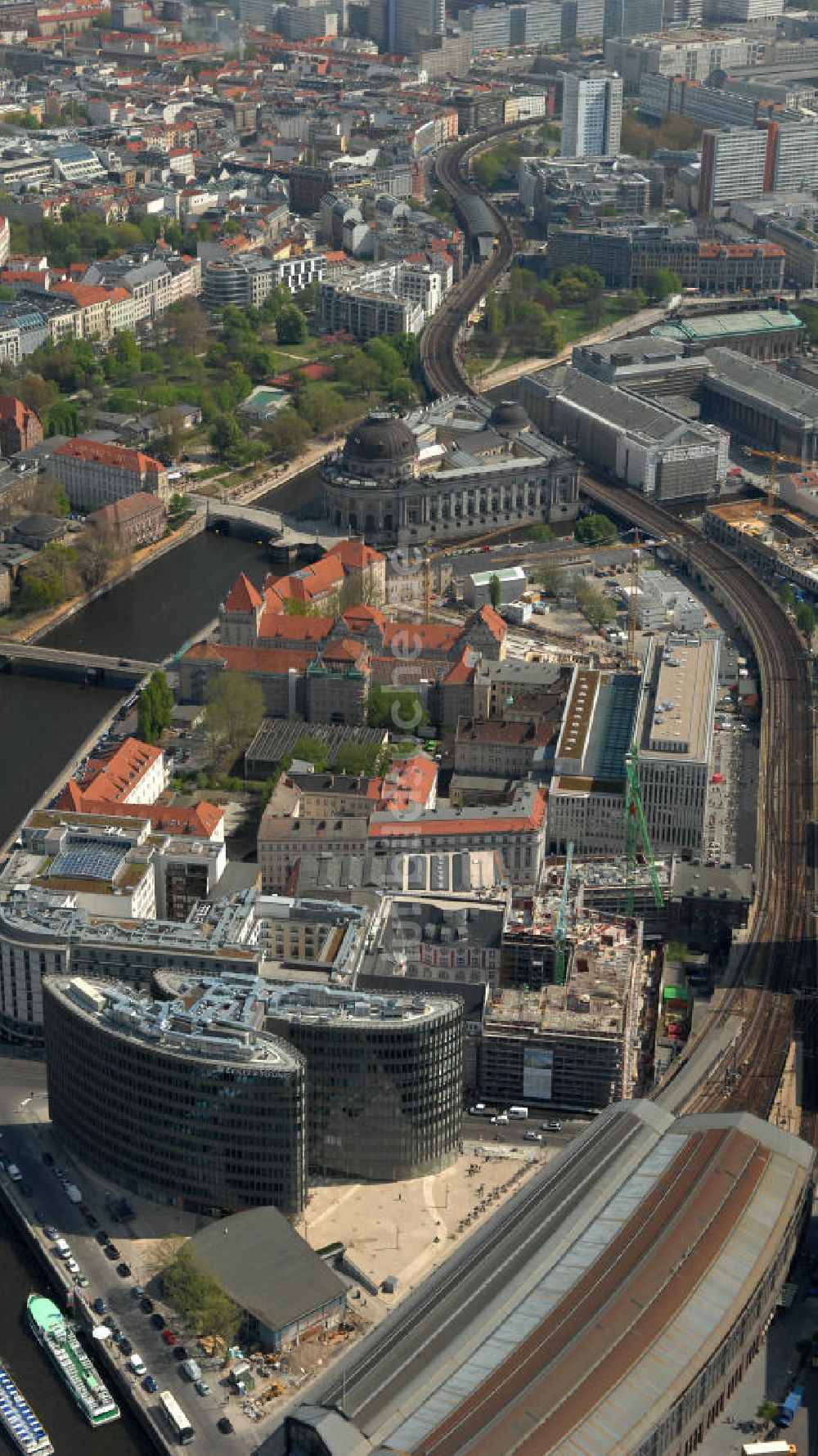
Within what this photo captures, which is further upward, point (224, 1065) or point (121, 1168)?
point (224, 1065)

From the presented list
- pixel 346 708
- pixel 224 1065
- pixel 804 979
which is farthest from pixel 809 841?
pixel 224 1065

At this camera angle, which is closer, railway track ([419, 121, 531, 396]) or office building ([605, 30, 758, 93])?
railway track ([419, 121, 531, 396])

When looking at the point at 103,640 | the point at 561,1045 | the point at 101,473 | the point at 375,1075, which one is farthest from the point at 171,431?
the point at 375,1075

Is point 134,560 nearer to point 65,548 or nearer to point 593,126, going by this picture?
point 65,548

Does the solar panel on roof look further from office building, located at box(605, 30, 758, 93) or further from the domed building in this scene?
office building, located at box(605, 30, 758, 93)

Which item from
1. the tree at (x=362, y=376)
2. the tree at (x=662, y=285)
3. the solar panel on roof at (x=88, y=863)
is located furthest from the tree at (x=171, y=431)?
the solar panel on roof at (x=88, y=863)

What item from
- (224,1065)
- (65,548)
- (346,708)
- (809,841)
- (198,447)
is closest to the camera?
(224,1065)

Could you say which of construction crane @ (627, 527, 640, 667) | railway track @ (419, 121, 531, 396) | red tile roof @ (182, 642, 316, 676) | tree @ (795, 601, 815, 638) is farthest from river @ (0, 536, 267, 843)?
railway track @ (419, 121, 531, 396)
